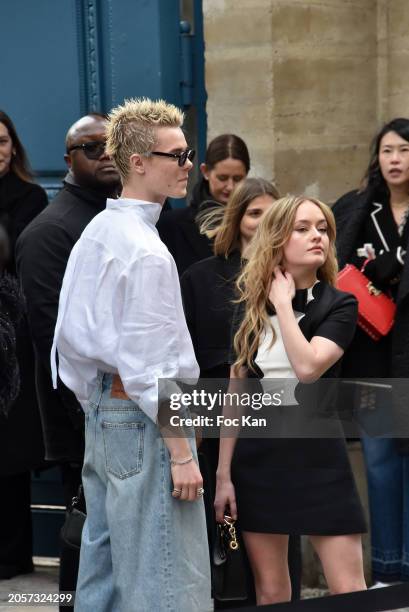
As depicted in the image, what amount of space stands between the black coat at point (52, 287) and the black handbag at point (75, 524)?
1.83 ft

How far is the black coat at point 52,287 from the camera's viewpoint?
4613 millimetres

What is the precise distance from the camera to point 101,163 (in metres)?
4.86

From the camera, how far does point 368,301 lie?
4.96 metres

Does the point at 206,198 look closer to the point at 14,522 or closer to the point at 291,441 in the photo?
the point at 14,522

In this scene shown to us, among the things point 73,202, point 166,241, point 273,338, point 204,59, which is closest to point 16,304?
point 273,338

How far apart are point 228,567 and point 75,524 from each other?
19.0 inches

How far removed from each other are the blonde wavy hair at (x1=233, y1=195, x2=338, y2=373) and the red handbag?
→ 89cm

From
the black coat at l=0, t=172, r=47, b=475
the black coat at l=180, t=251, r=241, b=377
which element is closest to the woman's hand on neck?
the black coat at l=180, t=251, r=241, b=377

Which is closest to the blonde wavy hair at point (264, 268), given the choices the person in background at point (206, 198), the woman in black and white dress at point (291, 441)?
the woman in black and white dress at point (291, 441)

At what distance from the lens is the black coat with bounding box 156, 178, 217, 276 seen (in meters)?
5.19

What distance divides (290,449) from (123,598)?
706 millimetres

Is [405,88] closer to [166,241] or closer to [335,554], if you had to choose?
[166,241]

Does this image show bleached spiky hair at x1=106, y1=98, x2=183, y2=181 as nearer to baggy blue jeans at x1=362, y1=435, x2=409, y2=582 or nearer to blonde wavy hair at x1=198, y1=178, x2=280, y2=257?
blonde wavy hair at x1=198, y1=178, x2=280, y2=257

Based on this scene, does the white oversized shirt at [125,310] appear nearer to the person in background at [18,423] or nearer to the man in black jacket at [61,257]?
the man in black jacket at [61,257]
